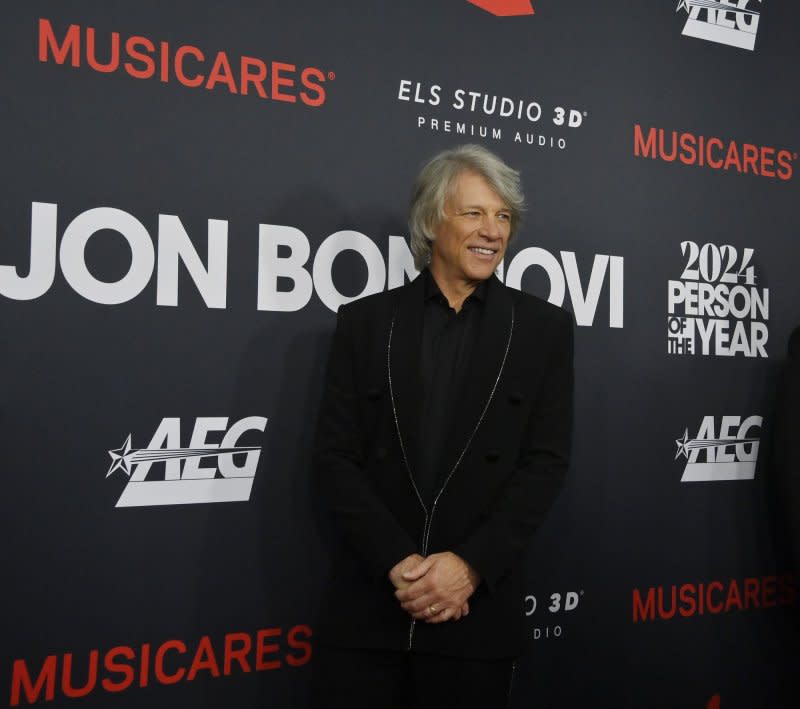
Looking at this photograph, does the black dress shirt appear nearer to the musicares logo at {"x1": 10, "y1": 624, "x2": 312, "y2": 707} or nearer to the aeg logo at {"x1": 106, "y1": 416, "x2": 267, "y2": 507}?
the aeg logo at {"x1": 106, "y1": 416, "x2": 267, "y2": 507}

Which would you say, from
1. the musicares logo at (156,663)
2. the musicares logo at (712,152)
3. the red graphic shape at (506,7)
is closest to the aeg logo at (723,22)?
the musicares logo at (712,152)

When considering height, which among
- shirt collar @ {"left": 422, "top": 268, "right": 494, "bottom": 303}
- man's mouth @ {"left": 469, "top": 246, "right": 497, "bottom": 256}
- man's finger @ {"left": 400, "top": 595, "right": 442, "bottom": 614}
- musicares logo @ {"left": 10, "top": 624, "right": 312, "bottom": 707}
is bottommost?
musicares logo @ {"left": 10, "top": 624, "right": 312, "bottom": 707}

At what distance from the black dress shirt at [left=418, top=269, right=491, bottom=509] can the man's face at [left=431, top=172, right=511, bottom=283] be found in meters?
0.06

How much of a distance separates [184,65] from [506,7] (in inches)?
36.2

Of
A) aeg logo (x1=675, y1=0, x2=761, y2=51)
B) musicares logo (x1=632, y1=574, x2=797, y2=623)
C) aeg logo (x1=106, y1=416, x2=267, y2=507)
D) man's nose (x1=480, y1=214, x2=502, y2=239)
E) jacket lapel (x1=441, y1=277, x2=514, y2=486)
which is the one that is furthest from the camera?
aeg logo (x1=675, y1=0, x2=761, y2=51)

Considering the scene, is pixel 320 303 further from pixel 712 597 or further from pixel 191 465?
pixel 712 597

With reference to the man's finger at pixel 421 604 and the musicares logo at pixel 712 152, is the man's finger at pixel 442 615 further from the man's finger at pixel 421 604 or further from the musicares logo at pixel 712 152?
the musicares logo at pixel 712 152

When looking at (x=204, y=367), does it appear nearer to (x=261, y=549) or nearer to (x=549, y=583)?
(x=261, y=549)

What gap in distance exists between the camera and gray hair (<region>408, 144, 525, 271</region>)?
5.32 feet

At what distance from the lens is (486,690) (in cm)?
146

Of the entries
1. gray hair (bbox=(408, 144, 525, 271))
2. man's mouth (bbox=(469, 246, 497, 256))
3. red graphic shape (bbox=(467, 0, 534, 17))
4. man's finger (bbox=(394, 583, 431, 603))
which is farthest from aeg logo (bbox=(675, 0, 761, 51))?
man's finger (bbox=(394, 583, 431, 603))

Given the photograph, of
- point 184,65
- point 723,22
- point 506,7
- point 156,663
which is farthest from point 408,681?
point 723,22

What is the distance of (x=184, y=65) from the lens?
1801 mm

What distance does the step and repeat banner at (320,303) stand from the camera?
1.68 metres
